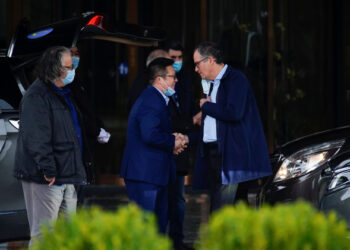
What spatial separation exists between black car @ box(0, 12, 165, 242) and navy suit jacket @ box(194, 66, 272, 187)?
1.00 meters

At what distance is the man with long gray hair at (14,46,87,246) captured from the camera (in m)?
5.59

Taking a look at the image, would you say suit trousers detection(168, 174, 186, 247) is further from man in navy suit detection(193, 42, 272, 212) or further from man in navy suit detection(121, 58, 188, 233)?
man in navy suit detection(193, 42, 272, 212)

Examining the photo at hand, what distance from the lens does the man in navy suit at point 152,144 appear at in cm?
652

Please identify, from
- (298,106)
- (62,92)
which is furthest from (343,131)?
(298,106)

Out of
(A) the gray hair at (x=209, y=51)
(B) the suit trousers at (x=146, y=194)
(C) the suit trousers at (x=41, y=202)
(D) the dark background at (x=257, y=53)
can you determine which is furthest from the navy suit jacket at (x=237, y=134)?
(D) the dark background at (x=257, y=53)

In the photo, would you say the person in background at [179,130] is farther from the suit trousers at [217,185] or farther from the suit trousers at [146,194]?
the suit trousers at [217,185]

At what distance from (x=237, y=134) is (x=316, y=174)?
65 centimetres

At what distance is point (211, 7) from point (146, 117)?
6.26 meters

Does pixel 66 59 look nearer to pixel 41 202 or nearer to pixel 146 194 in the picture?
pixel 41 202

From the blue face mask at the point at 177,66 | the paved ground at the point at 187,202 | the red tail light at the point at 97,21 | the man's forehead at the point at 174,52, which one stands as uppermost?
the red tail light at the point at 97,21

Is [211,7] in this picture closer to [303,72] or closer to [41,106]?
[303,72]

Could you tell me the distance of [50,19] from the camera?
1215cm

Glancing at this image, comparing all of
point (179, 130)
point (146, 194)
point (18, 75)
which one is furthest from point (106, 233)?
point (179, 130)

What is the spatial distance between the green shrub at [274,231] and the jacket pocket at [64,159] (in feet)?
9.50
